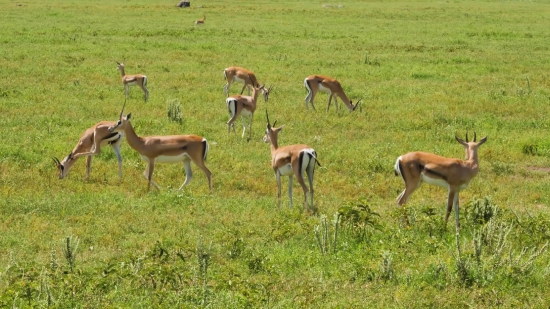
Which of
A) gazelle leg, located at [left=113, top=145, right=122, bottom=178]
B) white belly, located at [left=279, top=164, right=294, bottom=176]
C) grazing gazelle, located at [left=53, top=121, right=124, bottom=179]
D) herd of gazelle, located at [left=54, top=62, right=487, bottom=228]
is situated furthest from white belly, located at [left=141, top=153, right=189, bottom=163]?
white belly, located at [left=279, top=164, right=294, bottom=176]

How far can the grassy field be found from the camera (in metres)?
6.67

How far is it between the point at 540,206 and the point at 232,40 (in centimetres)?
1963

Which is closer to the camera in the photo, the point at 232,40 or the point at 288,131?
the point at 288,131

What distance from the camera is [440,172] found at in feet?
30.6

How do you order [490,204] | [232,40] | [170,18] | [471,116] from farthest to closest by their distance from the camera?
[170,18]
[232,40]
[471,116]
[490,204]

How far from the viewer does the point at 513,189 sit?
1120 centimetres

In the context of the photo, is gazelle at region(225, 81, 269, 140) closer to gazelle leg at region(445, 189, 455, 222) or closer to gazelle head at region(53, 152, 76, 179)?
gazelle head at region(53, 152, 76, 179)

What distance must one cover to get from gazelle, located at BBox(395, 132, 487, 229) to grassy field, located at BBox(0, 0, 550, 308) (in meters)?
0.43

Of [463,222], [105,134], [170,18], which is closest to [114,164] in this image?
[105,134]

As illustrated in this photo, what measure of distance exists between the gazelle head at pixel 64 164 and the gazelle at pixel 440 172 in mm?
5378

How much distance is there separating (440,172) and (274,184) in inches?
119

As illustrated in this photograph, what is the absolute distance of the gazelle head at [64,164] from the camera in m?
11.5

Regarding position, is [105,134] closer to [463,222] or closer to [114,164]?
[114,164]

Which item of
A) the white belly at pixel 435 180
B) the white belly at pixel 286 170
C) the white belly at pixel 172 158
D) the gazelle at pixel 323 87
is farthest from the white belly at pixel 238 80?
the white belly at pixel 435 180
